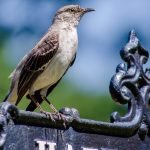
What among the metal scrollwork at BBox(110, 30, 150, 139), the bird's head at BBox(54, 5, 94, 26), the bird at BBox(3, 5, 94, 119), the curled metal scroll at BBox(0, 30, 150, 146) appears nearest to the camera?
the curled metal scroll at BBox(0, 30, 150, 146)

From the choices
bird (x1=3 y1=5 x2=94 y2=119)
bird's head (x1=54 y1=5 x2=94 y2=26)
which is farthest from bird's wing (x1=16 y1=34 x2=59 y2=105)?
bird's head (x1=54 y1=5 x2=94 y2=26)

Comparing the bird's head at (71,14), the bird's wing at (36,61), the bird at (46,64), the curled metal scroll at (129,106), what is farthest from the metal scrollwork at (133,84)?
the bird's head at (71,14)

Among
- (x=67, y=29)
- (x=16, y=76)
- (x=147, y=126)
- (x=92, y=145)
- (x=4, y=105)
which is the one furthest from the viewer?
(x=67, y=29)

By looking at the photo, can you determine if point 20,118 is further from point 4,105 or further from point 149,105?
point 149,105

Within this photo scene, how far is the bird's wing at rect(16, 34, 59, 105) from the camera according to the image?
5027mm

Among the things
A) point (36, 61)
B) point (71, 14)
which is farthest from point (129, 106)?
point (71, 14)

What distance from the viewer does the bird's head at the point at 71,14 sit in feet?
19.7

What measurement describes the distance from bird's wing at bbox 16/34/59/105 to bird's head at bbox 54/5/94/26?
552mm

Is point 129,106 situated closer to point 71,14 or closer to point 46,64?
point 46,64

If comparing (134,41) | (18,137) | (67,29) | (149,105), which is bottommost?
(18,137)

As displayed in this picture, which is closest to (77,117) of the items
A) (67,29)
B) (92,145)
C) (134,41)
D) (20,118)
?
(92,145)

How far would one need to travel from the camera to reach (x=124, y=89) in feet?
9.78

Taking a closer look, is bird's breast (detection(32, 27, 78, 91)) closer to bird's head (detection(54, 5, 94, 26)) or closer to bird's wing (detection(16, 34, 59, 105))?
bird's wing (detection(16, 34, 59, 105))

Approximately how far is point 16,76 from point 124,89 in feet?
7.17
